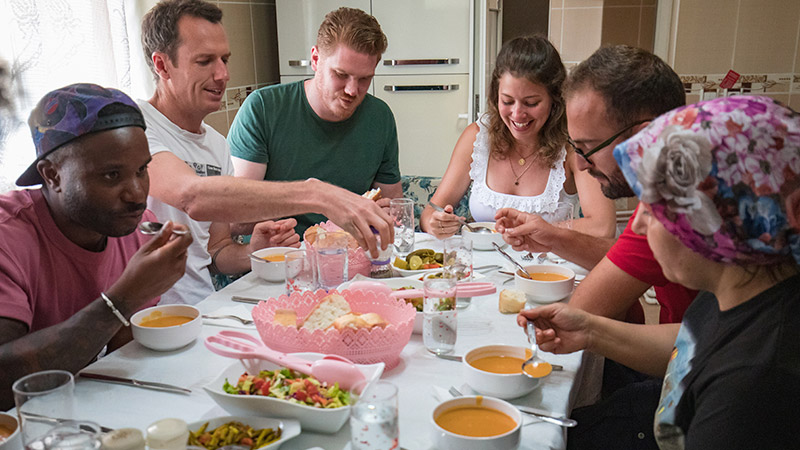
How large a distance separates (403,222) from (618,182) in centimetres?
75

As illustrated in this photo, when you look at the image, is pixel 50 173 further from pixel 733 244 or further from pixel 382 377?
pixel 733 244

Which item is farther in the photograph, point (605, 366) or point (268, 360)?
point (605, 366)

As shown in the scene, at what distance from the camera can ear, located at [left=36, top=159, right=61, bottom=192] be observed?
4.58 ft

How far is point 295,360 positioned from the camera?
1180 millimetres

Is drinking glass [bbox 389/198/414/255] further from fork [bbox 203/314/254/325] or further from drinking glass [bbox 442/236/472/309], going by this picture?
fork [bbox 203/314/254/325]

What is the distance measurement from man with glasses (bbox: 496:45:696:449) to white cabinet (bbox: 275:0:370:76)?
2.65 metres

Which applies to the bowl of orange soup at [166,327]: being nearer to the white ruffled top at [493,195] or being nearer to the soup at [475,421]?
the soup at [475,421]

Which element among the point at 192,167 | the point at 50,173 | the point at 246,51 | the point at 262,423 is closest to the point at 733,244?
the point at 262,423

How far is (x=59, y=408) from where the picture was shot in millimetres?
983

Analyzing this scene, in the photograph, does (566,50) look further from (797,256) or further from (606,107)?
(797,256)

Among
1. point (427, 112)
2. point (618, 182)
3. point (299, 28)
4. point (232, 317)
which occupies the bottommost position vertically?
point (232, 317)

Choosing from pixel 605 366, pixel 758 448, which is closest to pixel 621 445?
pixel 605 366

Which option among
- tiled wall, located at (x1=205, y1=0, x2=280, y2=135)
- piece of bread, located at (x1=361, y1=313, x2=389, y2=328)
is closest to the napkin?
piece of bread, located at (x1=361, y1=313, x2=389, y2=328)

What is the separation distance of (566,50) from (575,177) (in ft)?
5.50
